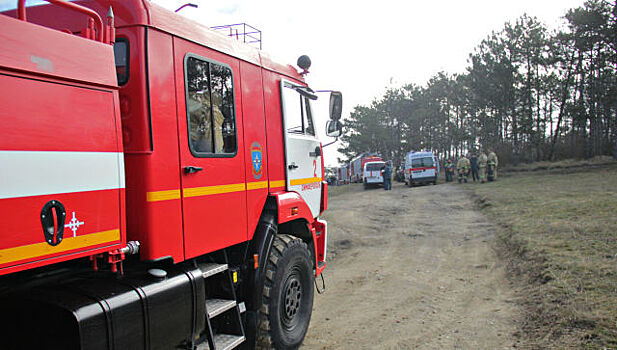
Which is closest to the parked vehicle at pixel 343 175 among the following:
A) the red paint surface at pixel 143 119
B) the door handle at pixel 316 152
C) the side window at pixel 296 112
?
the door handle at pixel 316 152

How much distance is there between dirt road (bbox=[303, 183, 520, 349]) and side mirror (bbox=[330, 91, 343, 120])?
2.67 metres

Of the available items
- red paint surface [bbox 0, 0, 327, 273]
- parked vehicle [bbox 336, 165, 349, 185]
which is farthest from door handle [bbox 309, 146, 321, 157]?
parked vehicle [bbox 336, 165, 349, 185]

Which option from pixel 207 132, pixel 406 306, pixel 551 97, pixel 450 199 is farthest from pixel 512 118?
pixel 207 132

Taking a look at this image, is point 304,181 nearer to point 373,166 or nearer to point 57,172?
point 57,172

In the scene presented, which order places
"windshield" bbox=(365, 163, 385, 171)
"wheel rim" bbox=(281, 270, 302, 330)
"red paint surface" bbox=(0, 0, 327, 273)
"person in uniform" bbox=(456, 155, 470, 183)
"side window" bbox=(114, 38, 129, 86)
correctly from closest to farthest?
"red paint surface" bbox=(0, 0, 327, 273)
"side window" bbox=(114, 38, 129, 86)
"wheel rim" bbox=(281, 270, 302, 330)
"person in uniform" bbox=(456, 155, 470, 183)
"windshield" bbox=(365, 163, 385, 171)

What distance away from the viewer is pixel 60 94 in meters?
2.33

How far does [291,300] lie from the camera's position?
178 inches

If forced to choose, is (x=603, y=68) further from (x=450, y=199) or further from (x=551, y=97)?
(x=450, y=199)

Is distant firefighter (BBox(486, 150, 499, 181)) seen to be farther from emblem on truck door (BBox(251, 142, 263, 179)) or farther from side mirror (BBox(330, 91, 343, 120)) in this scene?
emblem on truck door (BBox(251, 142, 263, 179))

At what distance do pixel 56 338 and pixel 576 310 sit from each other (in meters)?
5.05

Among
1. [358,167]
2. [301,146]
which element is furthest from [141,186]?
[358,167]

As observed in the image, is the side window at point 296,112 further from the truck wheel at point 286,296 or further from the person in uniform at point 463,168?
the person in uniform at point 463,168

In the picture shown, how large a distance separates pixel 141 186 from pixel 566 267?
242 inches

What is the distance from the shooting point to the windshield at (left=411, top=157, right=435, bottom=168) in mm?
28172
